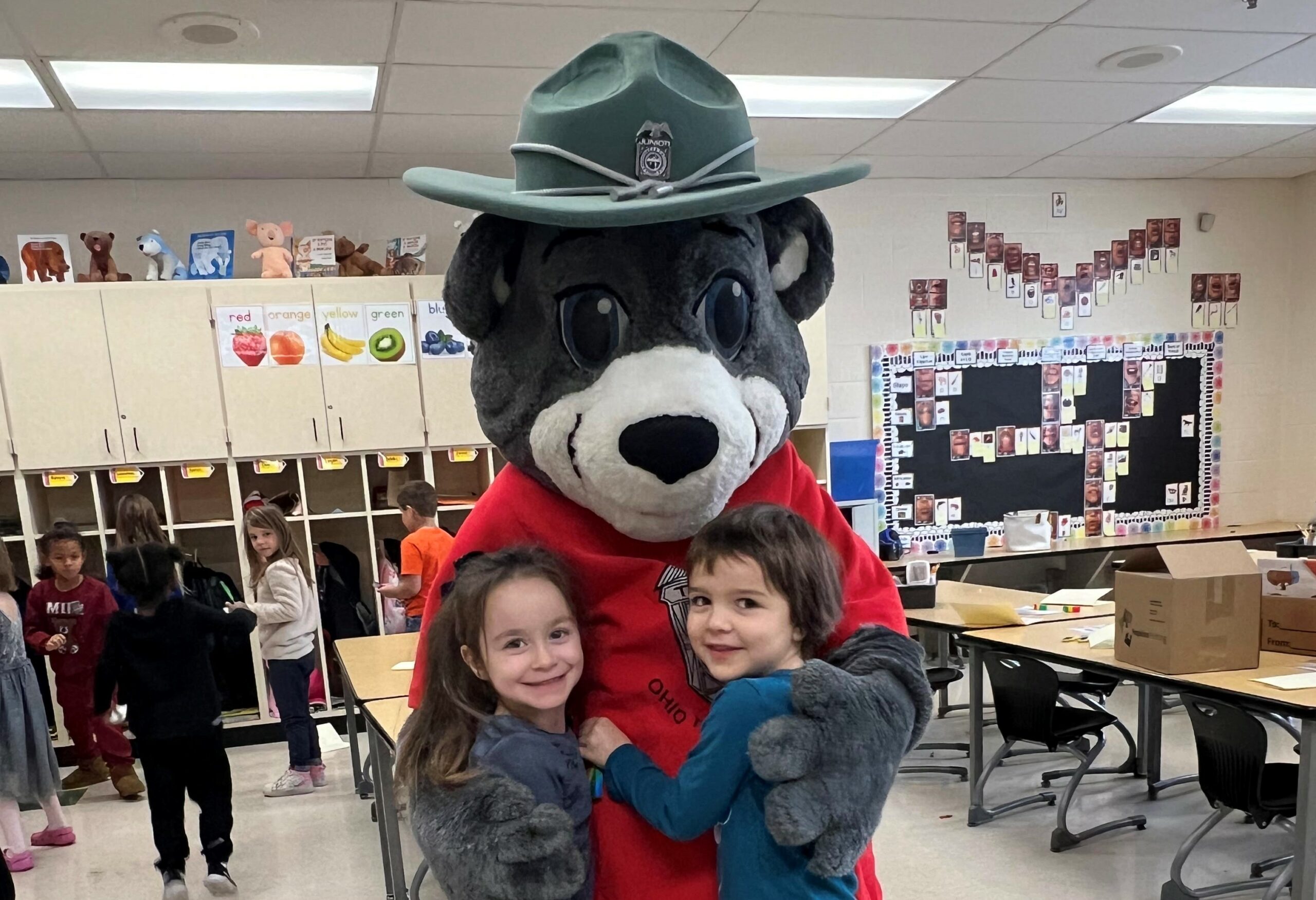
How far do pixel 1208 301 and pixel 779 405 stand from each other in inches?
225

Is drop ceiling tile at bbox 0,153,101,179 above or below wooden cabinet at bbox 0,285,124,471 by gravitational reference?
above

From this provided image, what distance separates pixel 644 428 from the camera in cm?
90

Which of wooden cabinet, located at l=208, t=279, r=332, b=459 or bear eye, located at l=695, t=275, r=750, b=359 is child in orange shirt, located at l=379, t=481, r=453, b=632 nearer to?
wooden cabinet, located at l=208, t=279, r=332, b=459

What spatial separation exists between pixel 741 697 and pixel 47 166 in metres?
4.56

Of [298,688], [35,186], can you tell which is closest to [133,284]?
[35,186]

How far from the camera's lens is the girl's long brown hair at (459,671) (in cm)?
97

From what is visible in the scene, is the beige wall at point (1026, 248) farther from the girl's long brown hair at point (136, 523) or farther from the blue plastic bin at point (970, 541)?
the girl's long brown hair at point (136, 523)

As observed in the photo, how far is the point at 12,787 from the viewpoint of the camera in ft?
10.1

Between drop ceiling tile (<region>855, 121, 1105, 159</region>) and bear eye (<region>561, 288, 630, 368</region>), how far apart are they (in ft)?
11.8

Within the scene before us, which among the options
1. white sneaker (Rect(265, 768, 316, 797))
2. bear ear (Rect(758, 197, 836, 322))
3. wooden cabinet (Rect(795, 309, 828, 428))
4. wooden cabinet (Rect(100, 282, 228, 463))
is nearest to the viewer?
bear ear (Rect(758, 197, 836, 322))

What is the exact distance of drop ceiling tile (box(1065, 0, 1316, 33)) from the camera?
9.67ft

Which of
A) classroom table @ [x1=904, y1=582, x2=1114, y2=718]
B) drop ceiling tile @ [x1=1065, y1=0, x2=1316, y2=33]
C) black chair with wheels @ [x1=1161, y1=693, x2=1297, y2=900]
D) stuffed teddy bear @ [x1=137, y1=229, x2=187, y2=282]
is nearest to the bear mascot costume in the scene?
black chair with wheels @ [x1=1161, y1=693, x2=1297, y2=900]

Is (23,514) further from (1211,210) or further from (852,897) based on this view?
(1211,210)

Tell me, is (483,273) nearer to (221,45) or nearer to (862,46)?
(221,45)
